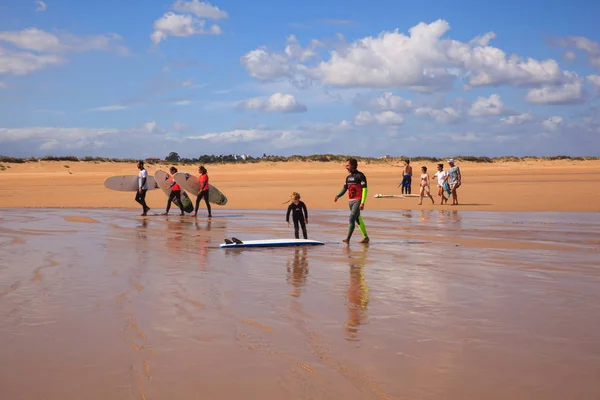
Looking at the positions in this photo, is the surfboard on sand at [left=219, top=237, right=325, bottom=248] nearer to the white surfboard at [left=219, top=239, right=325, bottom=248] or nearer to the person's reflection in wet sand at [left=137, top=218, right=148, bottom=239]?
the white surfboard at [left=219, top=239, right=325, bottom=248]

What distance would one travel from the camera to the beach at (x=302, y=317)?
4.81m

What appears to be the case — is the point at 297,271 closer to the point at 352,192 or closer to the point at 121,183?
the point at 352,192

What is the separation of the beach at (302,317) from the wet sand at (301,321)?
0.9 inches

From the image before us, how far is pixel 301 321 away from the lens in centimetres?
664

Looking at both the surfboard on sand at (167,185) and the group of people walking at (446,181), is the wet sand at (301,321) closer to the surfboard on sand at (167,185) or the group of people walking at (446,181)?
the surfboard on sand at (167,185)

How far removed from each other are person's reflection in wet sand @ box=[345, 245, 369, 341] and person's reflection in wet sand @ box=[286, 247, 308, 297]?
0.65 m

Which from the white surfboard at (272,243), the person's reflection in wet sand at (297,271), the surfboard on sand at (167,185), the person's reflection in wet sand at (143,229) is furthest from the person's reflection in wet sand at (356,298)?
the surfboard on sand at (167,185)

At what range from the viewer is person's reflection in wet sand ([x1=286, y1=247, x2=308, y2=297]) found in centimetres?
852

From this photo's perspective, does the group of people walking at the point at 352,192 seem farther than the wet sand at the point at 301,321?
Yes

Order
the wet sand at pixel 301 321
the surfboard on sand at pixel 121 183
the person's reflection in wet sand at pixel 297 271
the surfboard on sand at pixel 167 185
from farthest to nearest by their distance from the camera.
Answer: the surfboard on sand at pixel 121 183 < the surfboard on sand at pixel 167 185 < the person's reflection in wet sand at pixel 297 271 < the wet sand at pixel 301 321

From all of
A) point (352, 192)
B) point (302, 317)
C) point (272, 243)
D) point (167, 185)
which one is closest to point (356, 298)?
point (302, 317)

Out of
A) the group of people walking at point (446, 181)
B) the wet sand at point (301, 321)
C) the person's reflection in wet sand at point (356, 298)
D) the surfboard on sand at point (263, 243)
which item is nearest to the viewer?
the wet sand at point (301, 321)

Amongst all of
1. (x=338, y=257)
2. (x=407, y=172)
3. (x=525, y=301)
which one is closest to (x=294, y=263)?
(x=338, y=257)

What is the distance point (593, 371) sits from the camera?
199 inches
